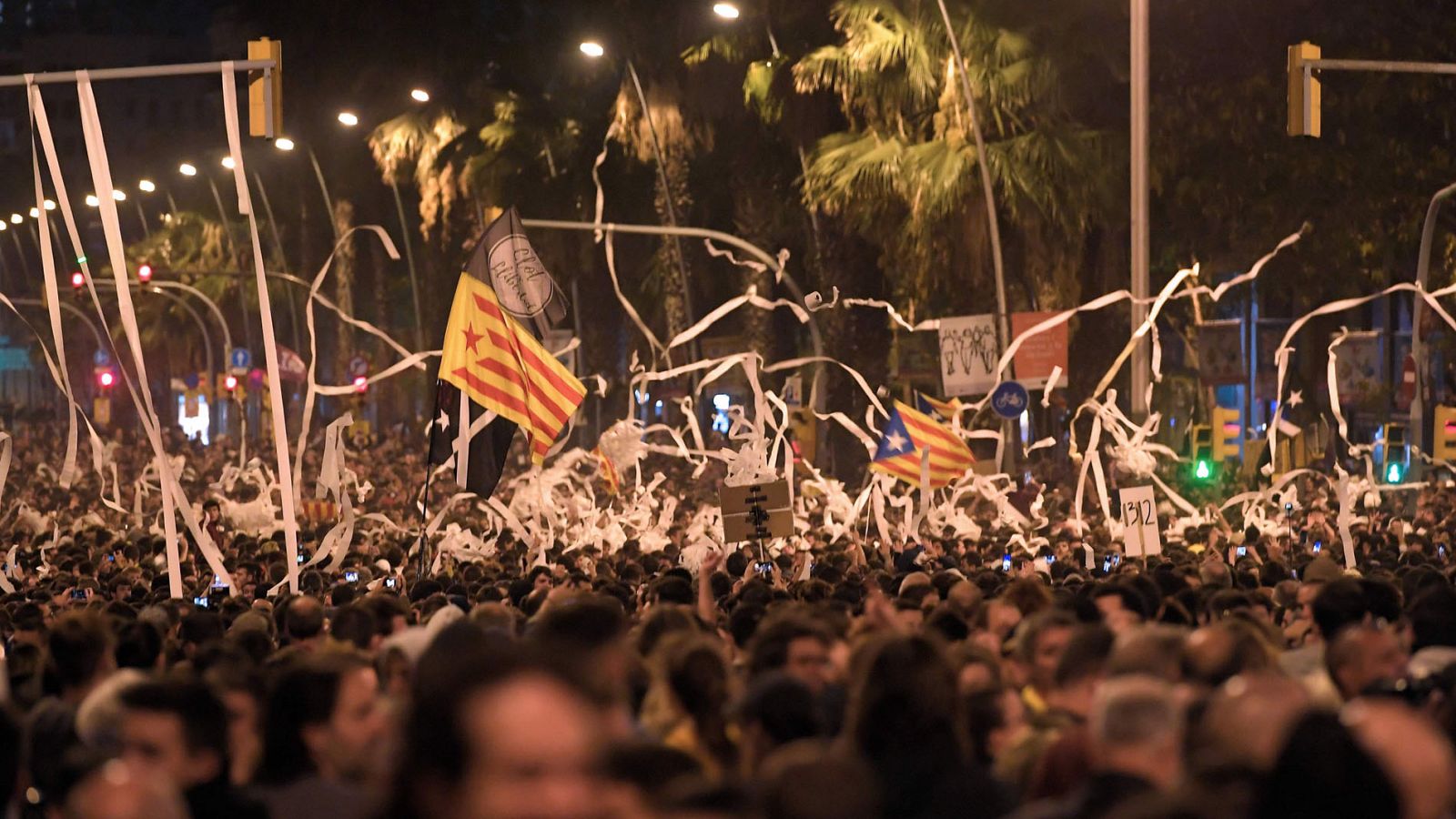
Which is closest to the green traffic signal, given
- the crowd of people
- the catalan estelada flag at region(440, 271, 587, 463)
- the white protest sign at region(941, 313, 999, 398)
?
the white protest sign at region(941, 313, 999, 398)

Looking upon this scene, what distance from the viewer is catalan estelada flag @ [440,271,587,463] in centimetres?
1557

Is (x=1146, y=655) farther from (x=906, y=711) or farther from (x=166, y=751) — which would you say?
(x=166, y=751)

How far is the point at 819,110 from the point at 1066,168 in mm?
3906

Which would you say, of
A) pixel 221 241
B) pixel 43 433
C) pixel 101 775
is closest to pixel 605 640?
pixel 101 775

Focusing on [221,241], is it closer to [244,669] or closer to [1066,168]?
[1066,168]

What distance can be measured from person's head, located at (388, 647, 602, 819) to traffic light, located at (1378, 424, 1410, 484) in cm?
2183

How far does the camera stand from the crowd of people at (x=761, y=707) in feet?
11.3

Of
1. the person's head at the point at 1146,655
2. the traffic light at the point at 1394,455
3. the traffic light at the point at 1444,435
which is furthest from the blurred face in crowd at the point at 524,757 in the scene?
the traffic light at the point at 1444,435

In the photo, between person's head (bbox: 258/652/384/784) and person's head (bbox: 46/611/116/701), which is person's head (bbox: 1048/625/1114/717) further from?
person's head (bbox: 46/611/116/701)

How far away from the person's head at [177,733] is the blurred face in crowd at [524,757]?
2044 mm

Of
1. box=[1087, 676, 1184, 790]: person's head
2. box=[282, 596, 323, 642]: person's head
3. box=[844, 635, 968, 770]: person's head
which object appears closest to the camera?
box=[1087, 676, 1184, 790]: person's head

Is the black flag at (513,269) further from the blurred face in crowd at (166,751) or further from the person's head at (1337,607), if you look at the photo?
the blurred face in crowd at (166,751)

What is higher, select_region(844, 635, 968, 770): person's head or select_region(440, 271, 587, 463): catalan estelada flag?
select_region(440, 271, 587, 463): catalan estelada flag

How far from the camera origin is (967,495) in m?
26.0
